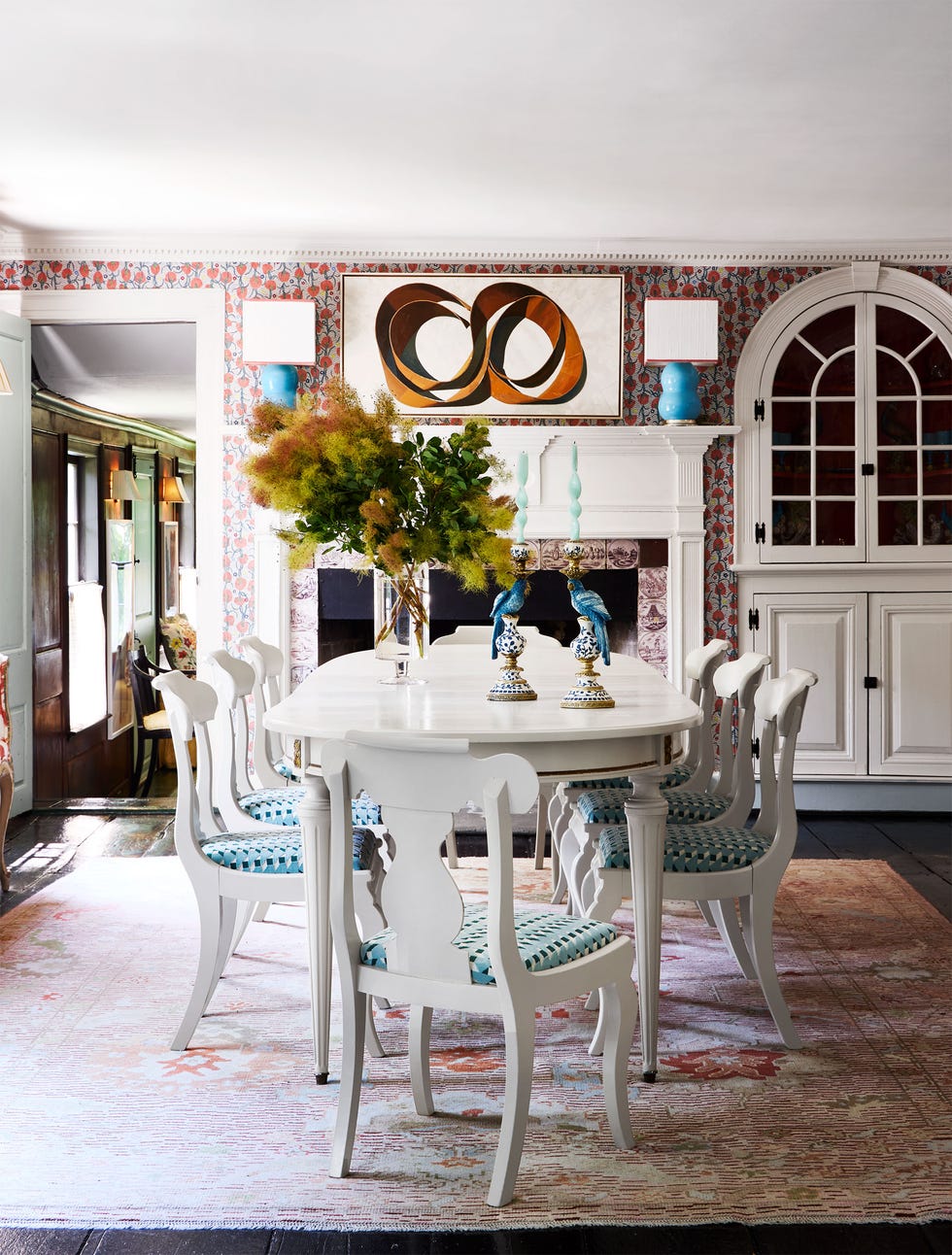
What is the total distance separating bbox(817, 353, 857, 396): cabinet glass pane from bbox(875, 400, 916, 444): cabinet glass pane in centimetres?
18

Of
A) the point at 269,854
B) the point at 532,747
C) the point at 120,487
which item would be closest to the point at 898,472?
the point at 532,747

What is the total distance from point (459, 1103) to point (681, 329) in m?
4.04

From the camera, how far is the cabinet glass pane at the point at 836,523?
576 centimetres

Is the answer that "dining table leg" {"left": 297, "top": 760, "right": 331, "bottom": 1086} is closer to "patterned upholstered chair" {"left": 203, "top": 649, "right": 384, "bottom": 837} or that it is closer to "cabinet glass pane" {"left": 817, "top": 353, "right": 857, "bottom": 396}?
"patterned upholstered chair" {"left": 203, "top": 649, "right": 384, "bottom": 837}

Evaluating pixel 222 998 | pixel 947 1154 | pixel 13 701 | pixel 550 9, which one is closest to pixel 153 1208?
pixel 222 998

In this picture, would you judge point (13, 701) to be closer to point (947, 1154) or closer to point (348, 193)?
point (348, 193)

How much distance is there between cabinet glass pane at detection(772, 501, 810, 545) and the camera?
5.78m

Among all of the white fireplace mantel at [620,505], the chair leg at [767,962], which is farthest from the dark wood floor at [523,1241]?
the white fireplace mantel at [620,505]

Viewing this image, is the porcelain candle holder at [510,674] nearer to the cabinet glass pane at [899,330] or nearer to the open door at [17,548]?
the open door at [17,548]

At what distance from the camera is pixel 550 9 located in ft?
10.6

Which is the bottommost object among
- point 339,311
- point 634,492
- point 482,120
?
point 634,492

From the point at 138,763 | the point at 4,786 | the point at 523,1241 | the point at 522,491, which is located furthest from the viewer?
the point at 138,763

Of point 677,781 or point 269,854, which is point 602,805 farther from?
point 269,854

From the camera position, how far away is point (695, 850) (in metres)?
2.85
